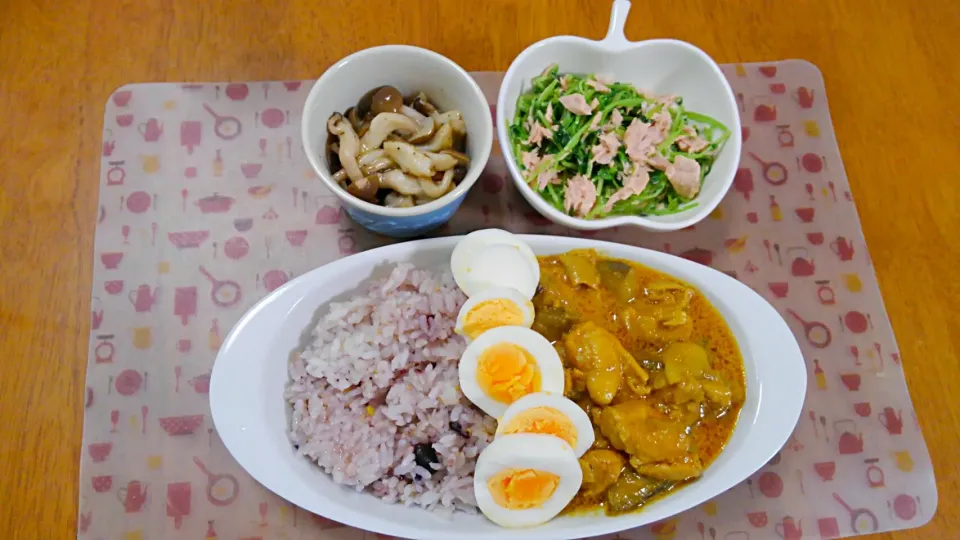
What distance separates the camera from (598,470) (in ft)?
4.72

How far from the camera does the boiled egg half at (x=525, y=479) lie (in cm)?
130

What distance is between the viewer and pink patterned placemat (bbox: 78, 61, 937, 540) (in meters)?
1.56

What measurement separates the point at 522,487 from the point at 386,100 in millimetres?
921

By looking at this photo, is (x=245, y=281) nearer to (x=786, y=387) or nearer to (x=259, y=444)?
(x=259, y=444)

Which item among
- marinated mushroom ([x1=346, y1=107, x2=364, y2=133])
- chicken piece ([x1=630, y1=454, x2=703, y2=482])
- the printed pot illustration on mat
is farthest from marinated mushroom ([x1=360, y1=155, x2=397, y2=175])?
chicken piece ([x1=630, y1=454, x2=703, y2=482])

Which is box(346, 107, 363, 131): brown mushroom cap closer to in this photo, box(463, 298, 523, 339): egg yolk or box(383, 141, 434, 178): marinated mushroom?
box(383, 141, 434, 178): marinated mushroom

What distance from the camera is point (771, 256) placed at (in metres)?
1.83

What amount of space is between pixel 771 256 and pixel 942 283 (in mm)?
476

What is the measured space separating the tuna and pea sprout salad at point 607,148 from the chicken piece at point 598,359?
0.30m

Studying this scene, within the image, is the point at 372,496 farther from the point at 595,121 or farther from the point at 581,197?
the point at 595,121

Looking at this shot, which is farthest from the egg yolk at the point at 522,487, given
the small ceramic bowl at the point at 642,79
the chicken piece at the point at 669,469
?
the small ceramic bowl at the point at 642,79

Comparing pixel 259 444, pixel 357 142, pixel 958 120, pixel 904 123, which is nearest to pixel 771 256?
pixel 904 123

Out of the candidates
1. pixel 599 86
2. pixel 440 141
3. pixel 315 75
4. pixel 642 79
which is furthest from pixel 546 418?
pixel 315 75

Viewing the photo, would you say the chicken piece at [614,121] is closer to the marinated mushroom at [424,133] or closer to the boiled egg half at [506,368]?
the marinated mushroom at [424,133]
